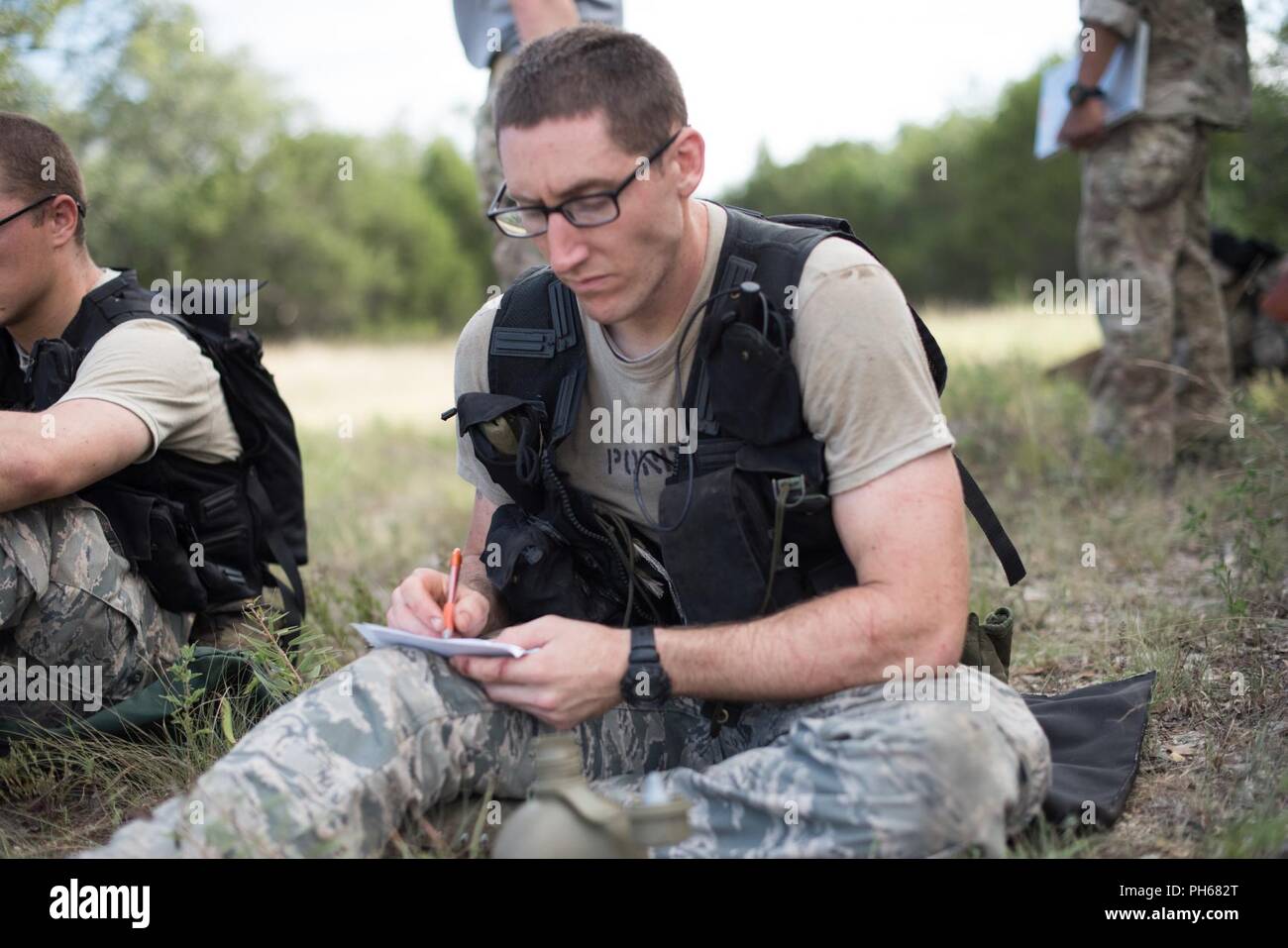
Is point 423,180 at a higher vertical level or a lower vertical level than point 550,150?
higher

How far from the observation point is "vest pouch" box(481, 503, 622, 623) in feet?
9.66

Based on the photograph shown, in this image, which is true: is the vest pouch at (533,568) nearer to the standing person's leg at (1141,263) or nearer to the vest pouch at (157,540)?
the vest pouch at (157,540)

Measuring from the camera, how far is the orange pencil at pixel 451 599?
8.94ft

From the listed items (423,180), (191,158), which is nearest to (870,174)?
(423,180)

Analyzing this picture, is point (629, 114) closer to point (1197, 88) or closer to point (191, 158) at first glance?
point (1197, 88)

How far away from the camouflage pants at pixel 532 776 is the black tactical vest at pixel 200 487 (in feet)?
4.57

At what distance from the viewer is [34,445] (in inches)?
128

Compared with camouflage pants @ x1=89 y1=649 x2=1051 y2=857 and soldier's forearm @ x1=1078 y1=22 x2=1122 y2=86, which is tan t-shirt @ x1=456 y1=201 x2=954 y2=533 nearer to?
camouflage pants @ x1=89 y1=649 x2=1051 y2=857

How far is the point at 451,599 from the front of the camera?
9.15ft

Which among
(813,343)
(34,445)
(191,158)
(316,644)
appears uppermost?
(191,158)

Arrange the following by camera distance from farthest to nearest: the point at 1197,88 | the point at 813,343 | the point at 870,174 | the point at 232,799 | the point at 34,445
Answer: the point at 870,174 → the point at 1197,88 → the point at 34,445 → the point at 813,343 → the point at 232,799

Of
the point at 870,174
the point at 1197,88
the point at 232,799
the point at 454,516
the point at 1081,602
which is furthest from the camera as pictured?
the point at 870,174

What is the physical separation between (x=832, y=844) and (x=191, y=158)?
96.7 ft

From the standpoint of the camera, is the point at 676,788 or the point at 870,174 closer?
the point at 676,788
